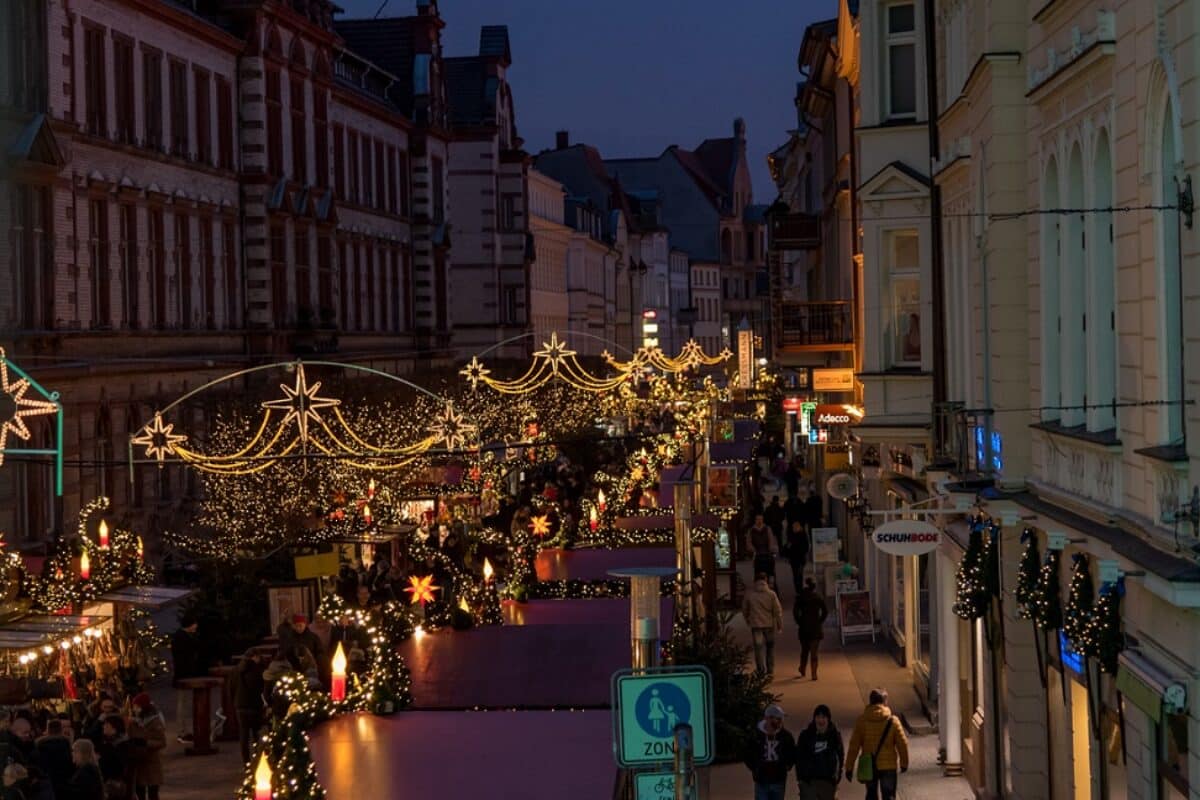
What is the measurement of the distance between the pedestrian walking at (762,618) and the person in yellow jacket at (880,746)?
27.4 feet

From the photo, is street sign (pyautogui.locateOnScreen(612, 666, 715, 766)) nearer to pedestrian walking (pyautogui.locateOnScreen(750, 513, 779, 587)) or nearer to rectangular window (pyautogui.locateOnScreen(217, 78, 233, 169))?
pedestrian walking (pyautogui.locateOnScreen(750, 513, 779, 587))

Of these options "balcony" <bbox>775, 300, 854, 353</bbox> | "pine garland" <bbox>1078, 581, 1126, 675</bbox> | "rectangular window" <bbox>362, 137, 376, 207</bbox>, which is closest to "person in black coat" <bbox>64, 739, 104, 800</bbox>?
"pine garland" <bbox>1078, 581, 1126, 675</bbox>

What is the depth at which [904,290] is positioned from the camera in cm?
2706

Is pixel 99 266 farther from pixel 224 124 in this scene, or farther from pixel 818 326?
pixel 818 326

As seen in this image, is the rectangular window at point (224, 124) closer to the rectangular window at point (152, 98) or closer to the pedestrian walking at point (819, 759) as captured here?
the rectangular window at point (152, 98)

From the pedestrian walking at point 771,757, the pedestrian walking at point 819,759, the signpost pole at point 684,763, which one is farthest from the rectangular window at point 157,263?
the signpost pole at point 684,763

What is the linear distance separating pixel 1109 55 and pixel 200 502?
27.4m

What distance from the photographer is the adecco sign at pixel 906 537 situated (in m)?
21.1

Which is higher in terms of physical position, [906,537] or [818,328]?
[818,328]

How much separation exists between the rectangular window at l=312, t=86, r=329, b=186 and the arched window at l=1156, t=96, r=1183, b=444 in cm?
4488

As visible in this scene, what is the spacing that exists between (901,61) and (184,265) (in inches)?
782

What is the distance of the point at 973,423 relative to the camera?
19.4 meters

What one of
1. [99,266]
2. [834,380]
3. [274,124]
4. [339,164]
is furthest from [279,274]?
[834,380]

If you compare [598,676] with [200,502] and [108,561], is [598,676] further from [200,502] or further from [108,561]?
[200,502]
